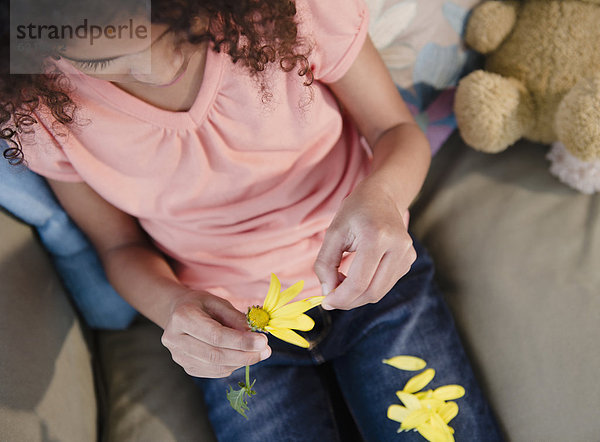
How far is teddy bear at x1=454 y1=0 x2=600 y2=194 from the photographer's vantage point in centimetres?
81

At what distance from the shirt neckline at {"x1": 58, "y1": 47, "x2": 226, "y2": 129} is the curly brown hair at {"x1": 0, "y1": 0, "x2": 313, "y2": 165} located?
0.03 meters

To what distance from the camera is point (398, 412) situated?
711 mm

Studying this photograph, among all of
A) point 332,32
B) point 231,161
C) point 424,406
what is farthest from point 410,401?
point 332,32

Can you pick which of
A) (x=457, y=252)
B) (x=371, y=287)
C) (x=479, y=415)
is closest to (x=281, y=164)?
(x=371, y=287)

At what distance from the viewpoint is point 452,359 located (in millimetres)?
765

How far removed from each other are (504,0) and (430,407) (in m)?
0.72

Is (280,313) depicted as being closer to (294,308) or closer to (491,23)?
(294,308)

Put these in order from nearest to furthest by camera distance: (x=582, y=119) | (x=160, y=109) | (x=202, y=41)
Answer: (x=202, y=41) → (x=160, y=109) → (x=582, y=119)

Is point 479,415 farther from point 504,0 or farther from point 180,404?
point 504,0

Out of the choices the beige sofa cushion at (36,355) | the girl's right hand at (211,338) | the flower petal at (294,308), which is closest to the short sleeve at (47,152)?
the beige sofa cushion at (36,355)

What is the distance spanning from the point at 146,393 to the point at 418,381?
45 centimetres

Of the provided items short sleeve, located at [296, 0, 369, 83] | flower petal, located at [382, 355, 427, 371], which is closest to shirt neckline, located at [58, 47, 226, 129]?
short sleeve, located at [296, 0, 369, 83]

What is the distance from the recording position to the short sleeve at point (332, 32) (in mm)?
670

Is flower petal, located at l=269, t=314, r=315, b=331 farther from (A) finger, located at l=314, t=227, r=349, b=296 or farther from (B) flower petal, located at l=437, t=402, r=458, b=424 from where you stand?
(B) flower petal, located at l=437, t=402, r=458, b=424
